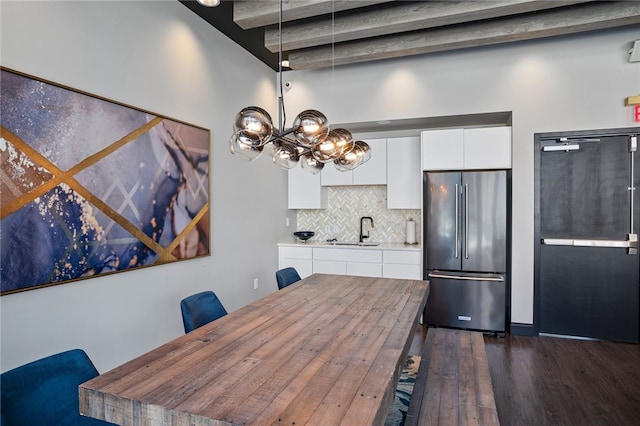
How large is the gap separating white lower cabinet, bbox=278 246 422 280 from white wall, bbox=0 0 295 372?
15.6 inches

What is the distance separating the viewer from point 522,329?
13.4 feet

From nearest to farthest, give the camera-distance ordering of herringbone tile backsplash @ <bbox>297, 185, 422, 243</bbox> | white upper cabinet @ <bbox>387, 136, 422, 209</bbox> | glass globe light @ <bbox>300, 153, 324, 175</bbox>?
glass globe light @ <bbox>300, 153, 324, 175</bbox>
white upper cabinet @ <bbox>387, 136, 422, 209</bbox>
herringbone tile backsplash @ <bbox>297, 185, 422, 243</bbox>

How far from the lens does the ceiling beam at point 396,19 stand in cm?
318

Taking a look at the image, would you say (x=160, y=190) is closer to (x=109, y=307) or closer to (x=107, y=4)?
(x=109, y=307)

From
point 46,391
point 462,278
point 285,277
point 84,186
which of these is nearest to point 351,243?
point 462,278

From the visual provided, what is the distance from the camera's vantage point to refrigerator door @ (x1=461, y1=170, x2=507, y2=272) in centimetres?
410

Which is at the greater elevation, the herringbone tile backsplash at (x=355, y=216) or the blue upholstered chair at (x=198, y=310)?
the herringbone tile backsplash at (x=355, y=216)

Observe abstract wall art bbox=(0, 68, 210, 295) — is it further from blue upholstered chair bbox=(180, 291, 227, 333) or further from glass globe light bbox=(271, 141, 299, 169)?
glass globe light bbox=(271, 141, 299, 169)

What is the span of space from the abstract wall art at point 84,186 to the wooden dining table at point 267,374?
119 cm

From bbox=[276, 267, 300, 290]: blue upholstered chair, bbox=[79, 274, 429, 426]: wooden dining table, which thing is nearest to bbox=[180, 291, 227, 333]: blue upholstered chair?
bbox=[79, 274, 429, 426]: wooden dining table

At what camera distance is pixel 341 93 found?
4.82m

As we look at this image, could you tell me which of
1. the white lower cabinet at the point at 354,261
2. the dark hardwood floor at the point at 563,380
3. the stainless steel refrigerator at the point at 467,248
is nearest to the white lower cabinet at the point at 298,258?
the white lower cabinet at the point at 354,261

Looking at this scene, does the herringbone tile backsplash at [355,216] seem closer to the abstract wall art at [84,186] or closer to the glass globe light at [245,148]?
the abstract wall art at [84,186]

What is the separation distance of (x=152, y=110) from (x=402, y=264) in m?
3.24
